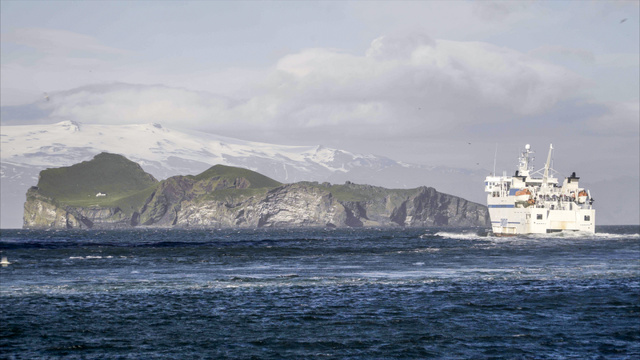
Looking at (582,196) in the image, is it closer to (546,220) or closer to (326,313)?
(546,220)

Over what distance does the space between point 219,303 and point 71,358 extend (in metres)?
16.8

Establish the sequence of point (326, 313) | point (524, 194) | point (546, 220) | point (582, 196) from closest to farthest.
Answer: point (326, 313), point (546, 220), point (582, 196), point (524, 194)

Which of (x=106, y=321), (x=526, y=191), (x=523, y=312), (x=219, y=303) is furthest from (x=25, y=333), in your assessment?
(x=526, y=191)

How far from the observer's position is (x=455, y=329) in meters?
36.5

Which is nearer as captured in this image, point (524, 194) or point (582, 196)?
point (582, 196)

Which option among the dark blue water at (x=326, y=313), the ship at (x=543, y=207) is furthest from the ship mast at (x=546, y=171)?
the dark blue water at (x=326, y=313)

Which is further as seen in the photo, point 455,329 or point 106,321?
point 106,321

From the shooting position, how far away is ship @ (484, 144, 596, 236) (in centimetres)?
16050

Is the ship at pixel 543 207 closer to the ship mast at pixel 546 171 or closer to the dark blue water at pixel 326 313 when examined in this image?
the ship mast at pixel 546 171

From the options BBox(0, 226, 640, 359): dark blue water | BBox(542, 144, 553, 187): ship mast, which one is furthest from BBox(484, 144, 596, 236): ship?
BBox(0, 226, 640, 359): dark blue water

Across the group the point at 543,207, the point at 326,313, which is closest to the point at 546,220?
the point at 543,207

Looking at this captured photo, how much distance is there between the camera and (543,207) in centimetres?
16462

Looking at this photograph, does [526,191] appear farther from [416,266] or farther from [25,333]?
[25,333]

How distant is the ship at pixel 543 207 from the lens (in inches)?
6319
